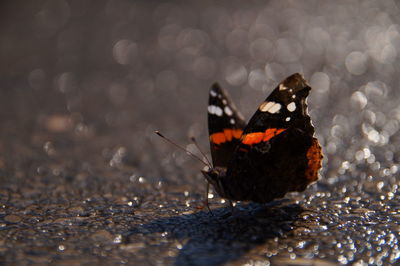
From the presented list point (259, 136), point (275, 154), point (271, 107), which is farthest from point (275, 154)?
point (271, 107)

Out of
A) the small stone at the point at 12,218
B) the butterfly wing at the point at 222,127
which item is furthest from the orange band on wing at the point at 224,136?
the small stone at the point at 12,218

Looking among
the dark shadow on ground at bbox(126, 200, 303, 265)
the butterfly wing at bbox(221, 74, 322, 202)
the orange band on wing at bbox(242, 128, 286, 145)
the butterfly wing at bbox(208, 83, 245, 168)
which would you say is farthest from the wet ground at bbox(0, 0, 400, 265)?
the orange band on wing at bbox(242, 128, 286, 145)

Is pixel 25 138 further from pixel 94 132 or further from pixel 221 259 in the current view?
pixel 221 259

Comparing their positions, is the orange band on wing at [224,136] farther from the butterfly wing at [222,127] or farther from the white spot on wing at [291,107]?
the white spot on wing at [291,107]

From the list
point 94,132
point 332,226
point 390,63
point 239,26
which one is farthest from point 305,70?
point 332,226

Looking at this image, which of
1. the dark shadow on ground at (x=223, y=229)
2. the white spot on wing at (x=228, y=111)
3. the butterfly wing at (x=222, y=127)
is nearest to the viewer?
the dark shadow on ground at (x=223, y=229)

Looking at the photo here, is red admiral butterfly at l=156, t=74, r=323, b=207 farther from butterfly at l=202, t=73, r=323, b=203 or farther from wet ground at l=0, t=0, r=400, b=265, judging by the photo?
wet ground at l=0, t=0, r=400, b=265
